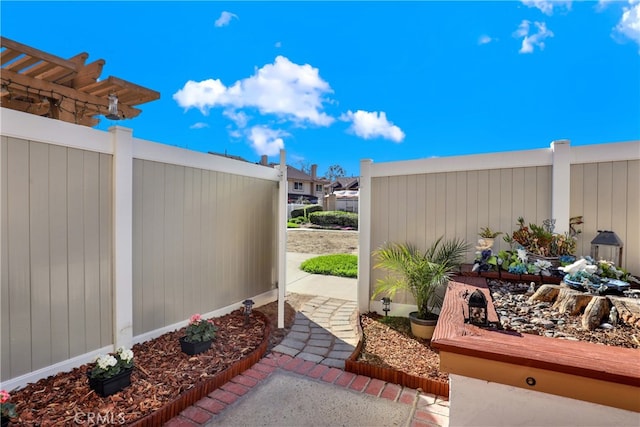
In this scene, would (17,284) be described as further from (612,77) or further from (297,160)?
(297,160)

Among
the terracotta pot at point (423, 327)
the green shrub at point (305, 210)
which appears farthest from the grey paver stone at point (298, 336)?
the green shrub at point (305, 210)

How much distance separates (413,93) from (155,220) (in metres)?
9.60

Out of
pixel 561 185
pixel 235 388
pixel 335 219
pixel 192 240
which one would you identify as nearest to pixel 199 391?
pixel 235 388

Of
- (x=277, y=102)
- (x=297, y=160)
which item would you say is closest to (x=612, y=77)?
(x=277, y=102)

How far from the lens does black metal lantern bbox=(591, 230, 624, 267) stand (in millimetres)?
3141

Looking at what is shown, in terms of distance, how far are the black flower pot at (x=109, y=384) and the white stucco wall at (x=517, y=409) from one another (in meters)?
2.72

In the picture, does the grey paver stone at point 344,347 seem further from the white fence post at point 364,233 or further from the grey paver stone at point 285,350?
the white fence post at point 364,233

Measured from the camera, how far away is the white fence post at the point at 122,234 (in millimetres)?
3311

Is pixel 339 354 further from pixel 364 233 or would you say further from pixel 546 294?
pixel 546 294

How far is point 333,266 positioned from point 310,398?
588cm

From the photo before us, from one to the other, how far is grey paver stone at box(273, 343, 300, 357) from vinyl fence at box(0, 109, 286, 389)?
135 centimetres

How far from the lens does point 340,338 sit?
4.18 metres

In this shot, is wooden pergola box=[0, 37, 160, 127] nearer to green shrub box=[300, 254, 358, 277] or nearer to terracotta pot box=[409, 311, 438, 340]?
terracotta pot box=[409, 311, 438, 340]

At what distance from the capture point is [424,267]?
13.0 ft
